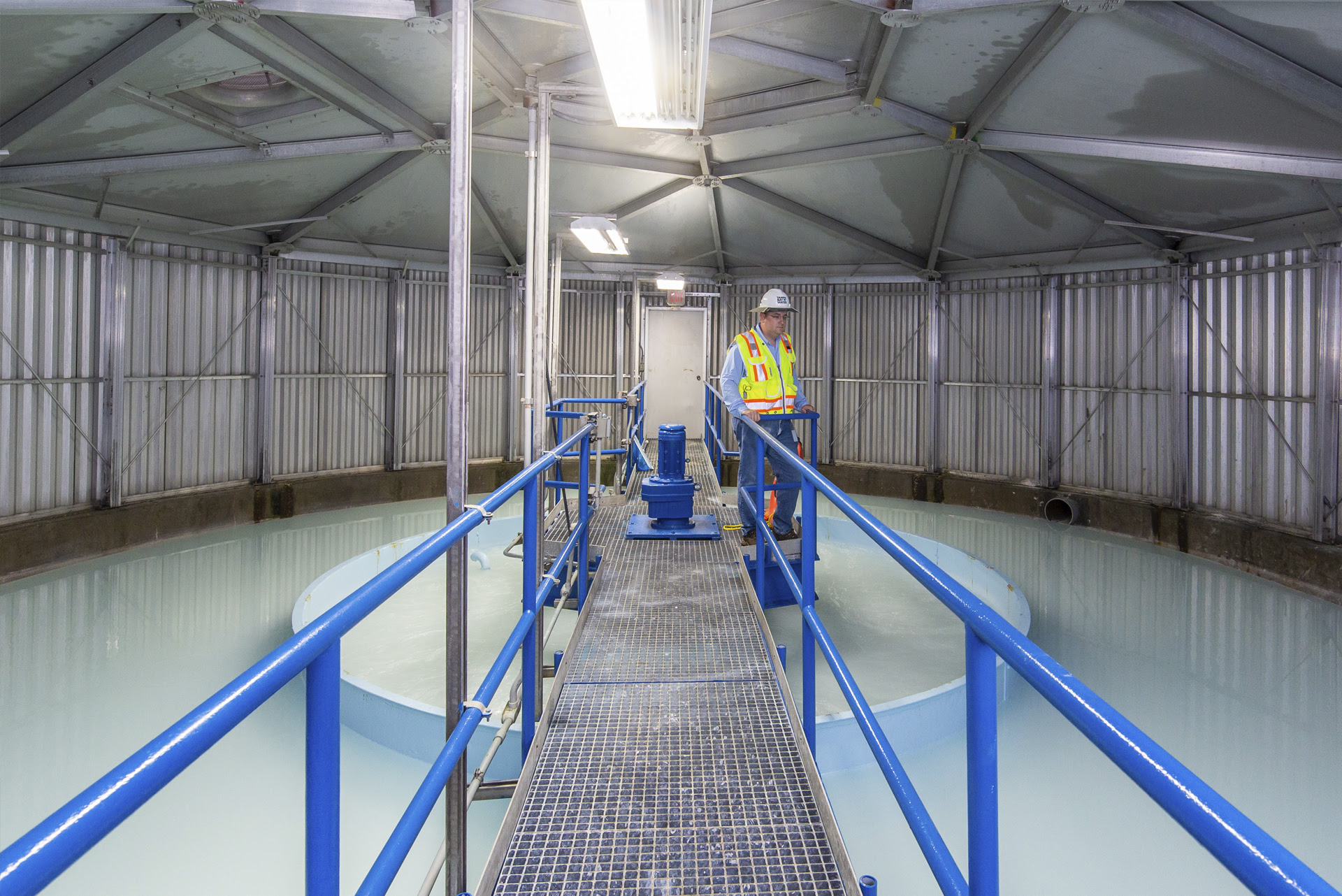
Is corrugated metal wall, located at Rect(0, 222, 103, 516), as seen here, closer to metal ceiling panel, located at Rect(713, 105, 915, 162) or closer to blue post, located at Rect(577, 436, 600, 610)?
blue post, located at Rect(577, 436, 600, 610)

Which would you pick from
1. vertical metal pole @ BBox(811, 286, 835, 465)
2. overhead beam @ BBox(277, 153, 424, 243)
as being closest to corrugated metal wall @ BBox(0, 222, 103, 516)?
overhead beam @ BBox(277, 153, 424, 243)

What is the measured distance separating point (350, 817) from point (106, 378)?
931 cm

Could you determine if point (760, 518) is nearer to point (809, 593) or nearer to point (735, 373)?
point (809, 593)

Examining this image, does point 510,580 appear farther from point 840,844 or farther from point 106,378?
point 840,844

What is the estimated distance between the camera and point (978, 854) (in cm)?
184

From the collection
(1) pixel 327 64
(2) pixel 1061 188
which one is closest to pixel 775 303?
(1) pixel 327 64

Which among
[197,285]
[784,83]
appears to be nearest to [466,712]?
[784,83]

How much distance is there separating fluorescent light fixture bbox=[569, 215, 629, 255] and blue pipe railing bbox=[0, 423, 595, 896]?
7.49m

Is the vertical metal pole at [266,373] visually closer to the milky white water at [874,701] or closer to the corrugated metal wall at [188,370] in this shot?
the corrugated metal wall at [188,370]

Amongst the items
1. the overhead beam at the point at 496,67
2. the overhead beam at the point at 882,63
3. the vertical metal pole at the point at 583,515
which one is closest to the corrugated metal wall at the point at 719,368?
the overhead beam at the point at 882,63

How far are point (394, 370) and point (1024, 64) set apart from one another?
1213cm

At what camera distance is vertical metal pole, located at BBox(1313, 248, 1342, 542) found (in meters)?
9.77

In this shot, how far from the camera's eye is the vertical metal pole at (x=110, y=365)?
11391 mm

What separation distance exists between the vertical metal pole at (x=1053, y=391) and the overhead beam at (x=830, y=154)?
16.2ft
